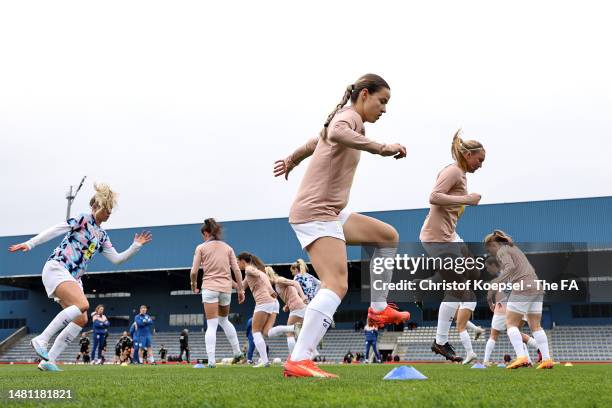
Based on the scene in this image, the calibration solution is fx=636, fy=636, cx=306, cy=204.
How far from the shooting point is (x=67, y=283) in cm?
743

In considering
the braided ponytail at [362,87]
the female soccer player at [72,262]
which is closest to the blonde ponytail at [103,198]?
A: the female soccer player at [72,262]

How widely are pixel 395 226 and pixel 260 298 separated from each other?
90.2 feet

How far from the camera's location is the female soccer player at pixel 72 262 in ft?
24.2

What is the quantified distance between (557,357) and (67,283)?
3059 centimetres

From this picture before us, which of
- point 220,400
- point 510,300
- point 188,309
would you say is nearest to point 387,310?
point 220,400

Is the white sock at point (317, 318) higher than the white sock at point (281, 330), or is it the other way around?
the white sock at point (317, 318)

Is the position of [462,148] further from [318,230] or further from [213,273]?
[213,273]

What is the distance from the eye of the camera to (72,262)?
7.48 m

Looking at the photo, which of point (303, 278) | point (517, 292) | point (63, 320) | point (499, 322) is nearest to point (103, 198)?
point (63, 320)

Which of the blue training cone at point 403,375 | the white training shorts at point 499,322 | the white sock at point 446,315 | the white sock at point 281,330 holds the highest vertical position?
the white sock at point 446,315

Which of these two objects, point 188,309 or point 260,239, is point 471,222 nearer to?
point 260,239

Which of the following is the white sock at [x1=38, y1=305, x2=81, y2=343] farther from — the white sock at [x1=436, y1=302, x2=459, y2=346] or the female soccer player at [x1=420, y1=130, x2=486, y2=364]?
the white sock at [x1=436, y1=302, x2=459, y2=346]

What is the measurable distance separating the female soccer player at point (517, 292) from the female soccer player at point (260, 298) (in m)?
4.13

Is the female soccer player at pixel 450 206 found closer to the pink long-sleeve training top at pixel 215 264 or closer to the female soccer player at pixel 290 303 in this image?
the pink long-sleeve training top at pixel 215 264
